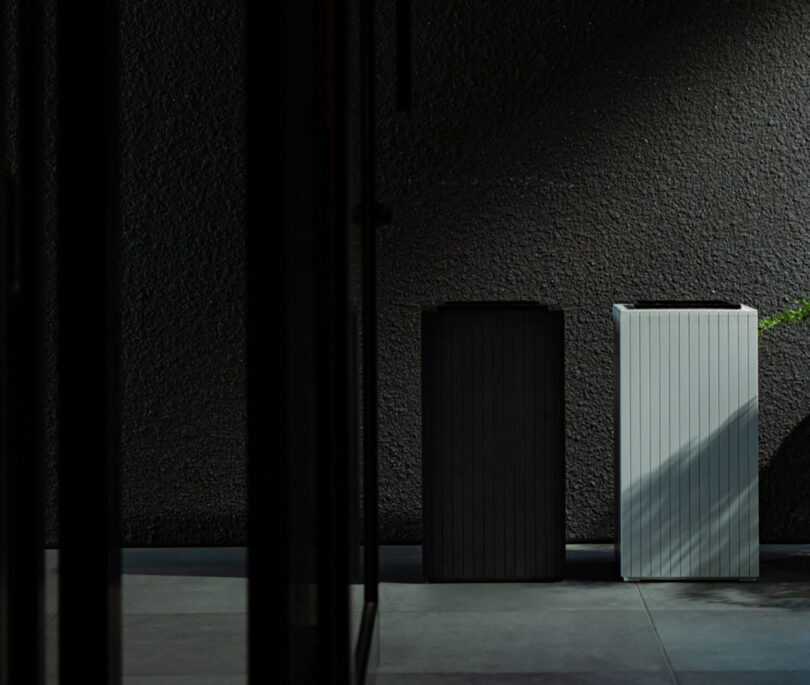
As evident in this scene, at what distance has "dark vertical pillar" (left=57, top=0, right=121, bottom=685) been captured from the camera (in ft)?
3.75

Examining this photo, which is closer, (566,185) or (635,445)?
(635,445)

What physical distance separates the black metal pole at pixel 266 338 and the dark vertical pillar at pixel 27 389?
285 mm

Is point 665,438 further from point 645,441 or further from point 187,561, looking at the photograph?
point 187,561

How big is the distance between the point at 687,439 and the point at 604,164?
102cm

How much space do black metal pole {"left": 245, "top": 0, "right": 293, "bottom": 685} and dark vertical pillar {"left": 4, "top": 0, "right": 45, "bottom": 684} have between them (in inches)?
11.2

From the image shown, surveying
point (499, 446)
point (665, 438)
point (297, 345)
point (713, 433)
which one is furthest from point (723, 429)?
point (297, 345)

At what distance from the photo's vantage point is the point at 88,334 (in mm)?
1154

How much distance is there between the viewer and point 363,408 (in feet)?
10.4

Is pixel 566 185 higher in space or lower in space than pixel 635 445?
higher

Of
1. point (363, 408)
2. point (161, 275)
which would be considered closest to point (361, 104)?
point (363, 408)

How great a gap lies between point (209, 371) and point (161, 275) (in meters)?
0.34

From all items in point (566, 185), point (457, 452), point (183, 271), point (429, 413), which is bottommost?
point (457, 452)

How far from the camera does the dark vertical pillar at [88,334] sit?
3.75 feet

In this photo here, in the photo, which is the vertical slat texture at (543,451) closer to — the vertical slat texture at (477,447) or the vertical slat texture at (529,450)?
the vertical slat texture at (529,450)
